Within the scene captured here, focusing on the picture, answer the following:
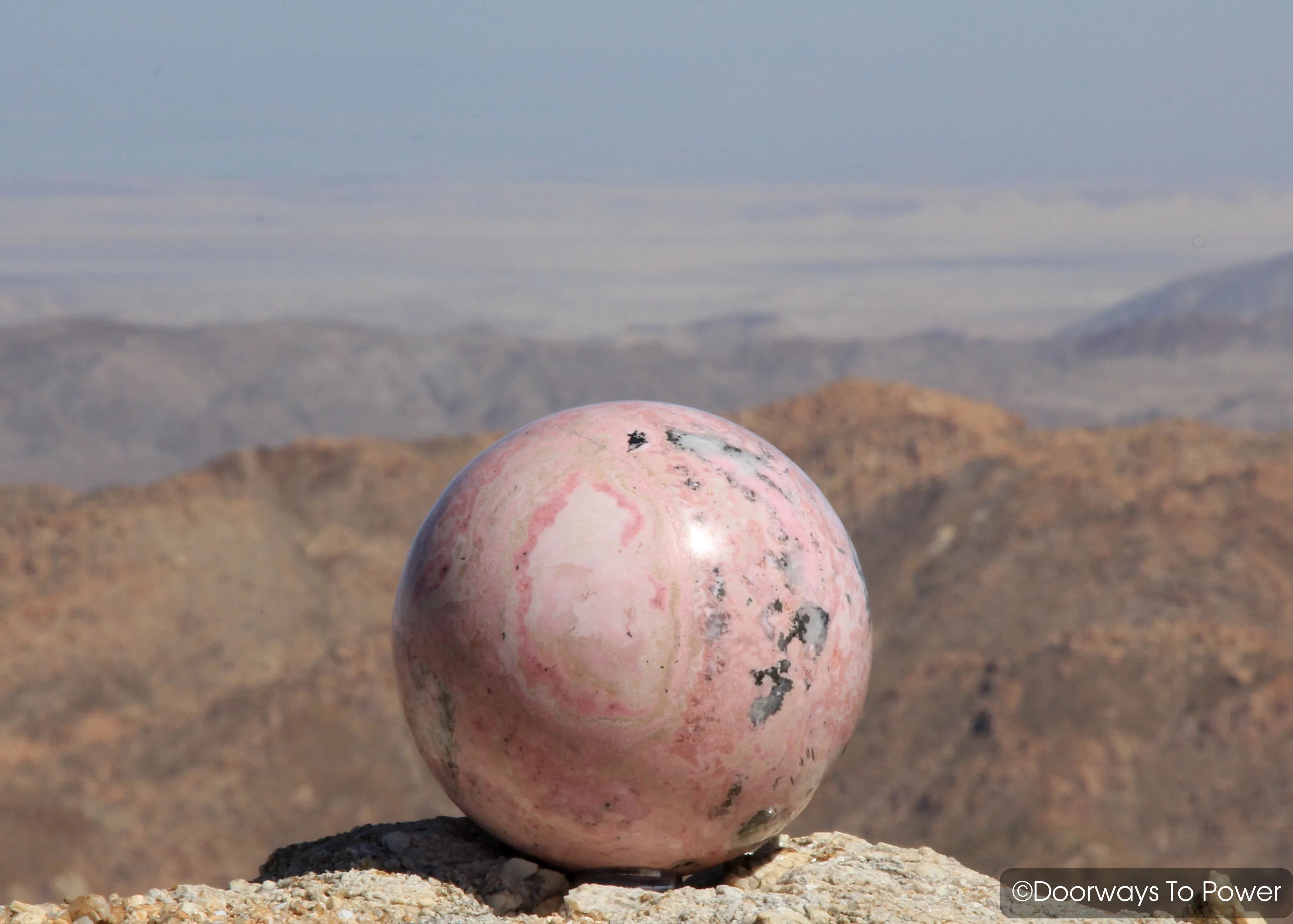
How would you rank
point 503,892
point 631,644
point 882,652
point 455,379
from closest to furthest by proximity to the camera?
point 631,644, point 503,892, point 882,652, point 455,379

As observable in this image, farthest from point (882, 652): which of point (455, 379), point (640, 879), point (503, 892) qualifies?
point (455, 379)

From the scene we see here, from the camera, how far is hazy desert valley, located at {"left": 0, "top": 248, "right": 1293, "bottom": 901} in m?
25.0

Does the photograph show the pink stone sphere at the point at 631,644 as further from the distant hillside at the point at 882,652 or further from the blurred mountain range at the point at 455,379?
the blurred mountain range at the point at 455,379

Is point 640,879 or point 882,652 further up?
point 882,652

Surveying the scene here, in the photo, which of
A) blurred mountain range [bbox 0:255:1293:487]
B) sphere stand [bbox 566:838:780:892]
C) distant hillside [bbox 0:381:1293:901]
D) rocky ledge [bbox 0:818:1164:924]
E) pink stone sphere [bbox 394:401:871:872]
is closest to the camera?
rocky ledge [bbox 0:818:1164:924]

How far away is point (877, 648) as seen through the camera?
34.3 m

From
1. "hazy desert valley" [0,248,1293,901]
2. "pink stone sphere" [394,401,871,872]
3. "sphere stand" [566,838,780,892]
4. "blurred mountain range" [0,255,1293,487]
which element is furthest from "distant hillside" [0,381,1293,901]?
"blurred mountain range" [0,255,1293,487]

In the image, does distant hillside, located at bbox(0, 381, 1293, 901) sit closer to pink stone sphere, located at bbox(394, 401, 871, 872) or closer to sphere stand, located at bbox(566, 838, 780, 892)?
sphere stand, located at bbox(566, 838, 780, 892)

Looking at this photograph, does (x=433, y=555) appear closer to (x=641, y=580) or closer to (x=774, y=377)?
(x=641, y=580)

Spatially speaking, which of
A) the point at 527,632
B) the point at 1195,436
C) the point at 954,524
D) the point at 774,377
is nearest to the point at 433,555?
the point at 527,632

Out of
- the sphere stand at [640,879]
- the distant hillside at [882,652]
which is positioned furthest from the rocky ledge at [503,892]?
the distant hillside at [882,652]

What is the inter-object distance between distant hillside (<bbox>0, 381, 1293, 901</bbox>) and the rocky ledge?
15352 mm

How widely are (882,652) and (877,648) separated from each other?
2.26 ft

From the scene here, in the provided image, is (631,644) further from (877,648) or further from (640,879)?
(877,648)
